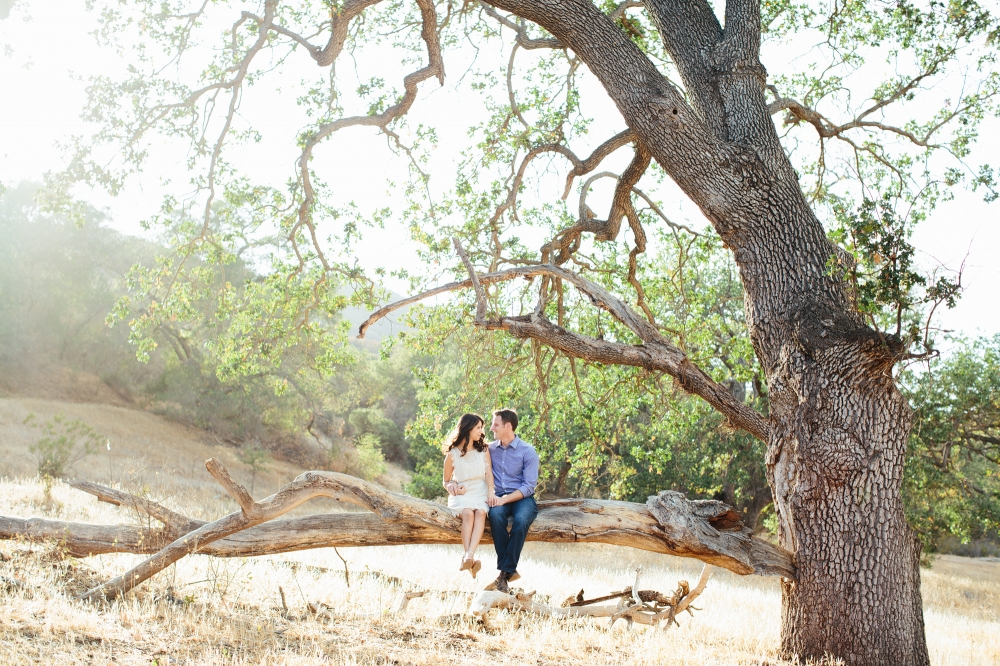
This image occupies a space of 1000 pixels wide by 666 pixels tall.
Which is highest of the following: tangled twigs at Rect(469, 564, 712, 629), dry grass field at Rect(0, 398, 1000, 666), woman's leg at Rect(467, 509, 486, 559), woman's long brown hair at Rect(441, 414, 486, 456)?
woman's long brown hair at Rect(441, 414, 486, 456)

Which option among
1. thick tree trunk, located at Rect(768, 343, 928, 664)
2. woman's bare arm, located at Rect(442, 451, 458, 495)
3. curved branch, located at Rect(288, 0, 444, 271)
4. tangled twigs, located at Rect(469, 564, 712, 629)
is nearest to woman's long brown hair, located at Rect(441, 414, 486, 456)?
woman's bare arm, located at Rect(442, 451, 458, 495)

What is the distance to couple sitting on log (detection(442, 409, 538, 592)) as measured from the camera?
6832 mm

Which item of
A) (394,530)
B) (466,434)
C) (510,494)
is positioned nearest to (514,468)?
(510,494)

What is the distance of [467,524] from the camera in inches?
269

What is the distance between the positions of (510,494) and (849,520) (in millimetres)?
3030

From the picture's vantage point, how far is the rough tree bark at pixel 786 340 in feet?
20.9

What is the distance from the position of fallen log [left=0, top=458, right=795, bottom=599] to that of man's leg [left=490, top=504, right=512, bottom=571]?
28 centimetres

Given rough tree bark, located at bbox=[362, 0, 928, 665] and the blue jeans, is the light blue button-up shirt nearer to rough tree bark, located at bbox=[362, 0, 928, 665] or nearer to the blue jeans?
the blue jeans

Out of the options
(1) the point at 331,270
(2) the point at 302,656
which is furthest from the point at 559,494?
(2) the point at 302,656

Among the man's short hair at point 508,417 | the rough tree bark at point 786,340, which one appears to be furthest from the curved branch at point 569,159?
the man's short hair at point 508,417

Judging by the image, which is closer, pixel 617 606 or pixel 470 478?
pixel 470 478

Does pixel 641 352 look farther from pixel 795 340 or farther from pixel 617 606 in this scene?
pixel 617 606

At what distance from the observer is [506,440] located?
739cm

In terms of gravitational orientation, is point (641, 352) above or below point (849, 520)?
above
